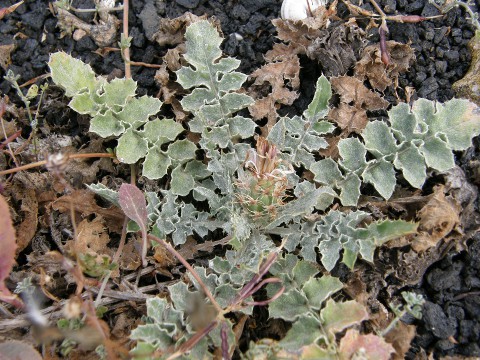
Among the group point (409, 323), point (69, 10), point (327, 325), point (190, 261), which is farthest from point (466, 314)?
point (69, 10)

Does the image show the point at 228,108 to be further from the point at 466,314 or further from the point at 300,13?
the point at 466,314

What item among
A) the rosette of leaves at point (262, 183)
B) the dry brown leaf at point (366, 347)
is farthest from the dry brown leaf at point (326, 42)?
the dry brown leaf at point (366, 347)

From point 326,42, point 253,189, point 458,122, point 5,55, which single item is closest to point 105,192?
point 253,189

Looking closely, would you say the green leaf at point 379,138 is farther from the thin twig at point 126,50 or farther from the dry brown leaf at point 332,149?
the thin twig at point 126,50

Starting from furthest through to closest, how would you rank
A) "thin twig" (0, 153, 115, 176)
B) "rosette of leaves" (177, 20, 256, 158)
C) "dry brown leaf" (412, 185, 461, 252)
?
1. "rosette of leaves" (177, 20, 256, 158)
2. "thin twig" (0, 153, 115, 176)
3. "dry brown leaf" (412, 185, 461, 252)

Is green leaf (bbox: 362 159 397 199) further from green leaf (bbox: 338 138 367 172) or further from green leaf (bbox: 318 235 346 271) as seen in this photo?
green leaf (bbox: 318 235 346 271)

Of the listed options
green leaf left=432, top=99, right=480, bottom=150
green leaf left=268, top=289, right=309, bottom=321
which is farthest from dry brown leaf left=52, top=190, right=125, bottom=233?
green leaf left=432, top=99, right=480, bottom=150
